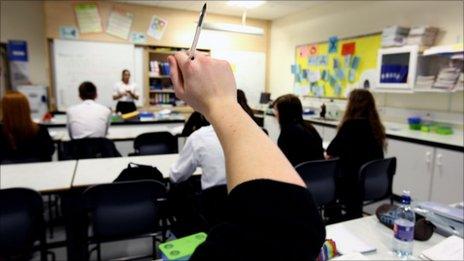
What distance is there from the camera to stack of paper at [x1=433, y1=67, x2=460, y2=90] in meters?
3.43

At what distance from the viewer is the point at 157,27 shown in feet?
20.2

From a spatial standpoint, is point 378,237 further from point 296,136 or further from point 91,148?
point 91,148

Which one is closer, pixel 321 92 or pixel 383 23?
pixel 383 23

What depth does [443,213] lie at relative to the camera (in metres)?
1.45

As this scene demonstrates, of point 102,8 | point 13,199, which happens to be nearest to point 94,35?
point 102,8

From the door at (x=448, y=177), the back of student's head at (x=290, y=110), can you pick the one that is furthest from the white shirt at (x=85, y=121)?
the door at (x=448, y=177)

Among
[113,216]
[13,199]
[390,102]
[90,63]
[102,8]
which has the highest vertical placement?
[102,8]

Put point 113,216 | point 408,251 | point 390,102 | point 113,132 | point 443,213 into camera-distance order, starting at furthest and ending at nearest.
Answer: point 390,102, point 113,132, point 113,216, point 443,213, point 408,251

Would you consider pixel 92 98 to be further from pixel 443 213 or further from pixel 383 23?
pixel 383 23

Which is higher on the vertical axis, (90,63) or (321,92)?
(90,63)

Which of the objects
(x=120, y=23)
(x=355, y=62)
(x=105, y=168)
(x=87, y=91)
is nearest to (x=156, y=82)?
(x=120, y=23)

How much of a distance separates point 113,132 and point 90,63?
2453 millimetres

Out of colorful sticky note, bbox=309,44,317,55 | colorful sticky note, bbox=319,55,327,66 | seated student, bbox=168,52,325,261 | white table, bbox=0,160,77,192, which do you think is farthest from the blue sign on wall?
seated student, bbox=168,52,325,261

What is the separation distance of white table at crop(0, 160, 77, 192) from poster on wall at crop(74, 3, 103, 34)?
4027mm
